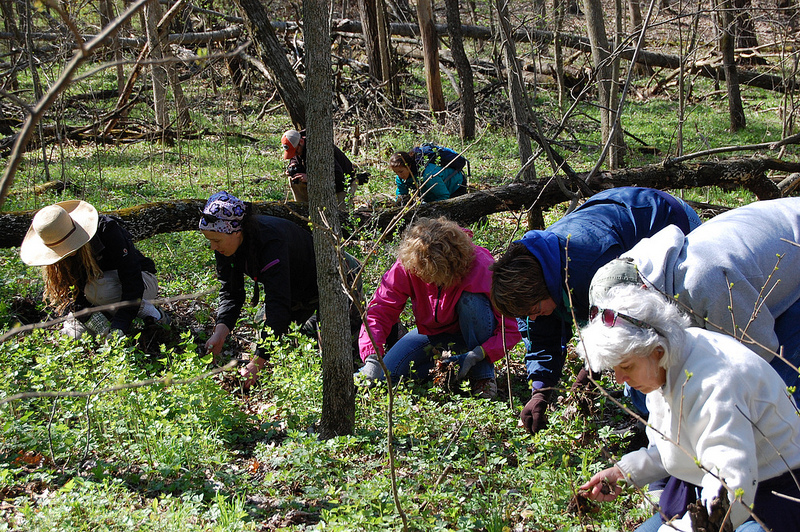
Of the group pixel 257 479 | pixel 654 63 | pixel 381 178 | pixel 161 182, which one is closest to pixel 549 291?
pixel 257 479

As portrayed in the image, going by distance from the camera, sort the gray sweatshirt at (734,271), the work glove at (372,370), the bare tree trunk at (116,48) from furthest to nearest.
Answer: the bare tree trunk at (116,48) → the work glove at (372,370) → the gray sweatshirt at (734,271)

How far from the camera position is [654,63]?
15.3 meters

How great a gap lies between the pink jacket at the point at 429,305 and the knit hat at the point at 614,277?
1.70 meters

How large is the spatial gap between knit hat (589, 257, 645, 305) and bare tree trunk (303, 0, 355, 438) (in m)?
1.29

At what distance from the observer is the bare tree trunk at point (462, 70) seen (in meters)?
10.9

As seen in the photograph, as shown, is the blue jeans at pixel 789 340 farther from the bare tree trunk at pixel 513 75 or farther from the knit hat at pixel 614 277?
the bare tree trunk at pixel 513 75

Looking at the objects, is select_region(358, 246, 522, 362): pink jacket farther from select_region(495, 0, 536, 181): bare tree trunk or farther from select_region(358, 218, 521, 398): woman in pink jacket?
select_region(495, 0, 536, 181): bare tree trunk

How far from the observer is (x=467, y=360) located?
13.1 feet

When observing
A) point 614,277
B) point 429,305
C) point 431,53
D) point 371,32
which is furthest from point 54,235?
point 371,32

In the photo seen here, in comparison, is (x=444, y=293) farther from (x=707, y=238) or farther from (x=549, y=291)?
(x=707, y=238)

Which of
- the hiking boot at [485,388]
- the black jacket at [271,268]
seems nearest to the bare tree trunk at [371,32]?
the black jacket at [271,268]

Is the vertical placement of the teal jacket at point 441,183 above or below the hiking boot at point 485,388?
above

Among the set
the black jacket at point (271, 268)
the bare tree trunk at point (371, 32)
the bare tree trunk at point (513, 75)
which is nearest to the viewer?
the black jacket at point (271, 268)

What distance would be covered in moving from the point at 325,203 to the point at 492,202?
11.8ft
